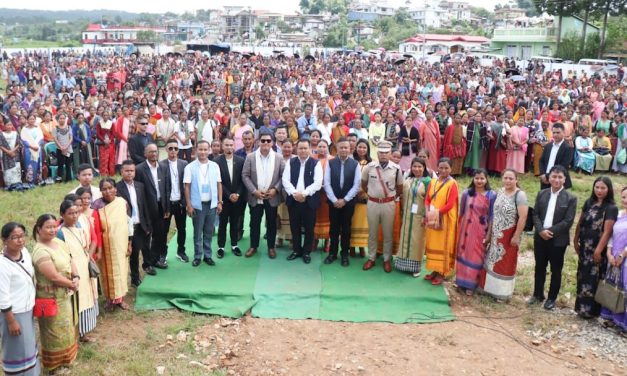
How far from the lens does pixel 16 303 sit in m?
3.73

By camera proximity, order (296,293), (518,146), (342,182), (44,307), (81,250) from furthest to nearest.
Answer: (518,146)
(342,182)
(296,293)
(81,250)
(44,307)

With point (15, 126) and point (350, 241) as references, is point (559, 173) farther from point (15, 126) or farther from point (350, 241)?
point (15, 126)

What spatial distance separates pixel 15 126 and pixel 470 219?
315 inches

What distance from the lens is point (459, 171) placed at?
1043cm

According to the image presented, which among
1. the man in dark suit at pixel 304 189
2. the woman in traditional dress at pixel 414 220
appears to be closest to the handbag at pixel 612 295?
the woman in traditional dress at pixel 414 220

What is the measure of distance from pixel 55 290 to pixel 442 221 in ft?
11.7

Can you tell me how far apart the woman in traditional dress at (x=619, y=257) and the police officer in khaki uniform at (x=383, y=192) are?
207 cm

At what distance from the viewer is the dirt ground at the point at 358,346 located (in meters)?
4.36

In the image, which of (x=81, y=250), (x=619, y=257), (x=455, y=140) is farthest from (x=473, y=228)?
(x=455, y=140)

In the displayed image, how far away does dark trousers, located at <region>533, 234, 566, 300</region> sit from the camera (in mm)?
5196

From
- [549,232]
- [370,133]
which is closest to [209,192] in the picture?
[549,232]

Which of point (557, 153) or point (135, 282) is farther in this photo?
point (557, 153)

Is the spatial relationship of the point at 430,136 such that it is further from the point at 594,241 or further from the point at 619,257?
the point at 619,257

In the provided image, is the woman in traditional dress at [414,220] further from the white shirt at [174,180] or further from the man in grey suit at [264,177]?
the white shirt at [174,180]
